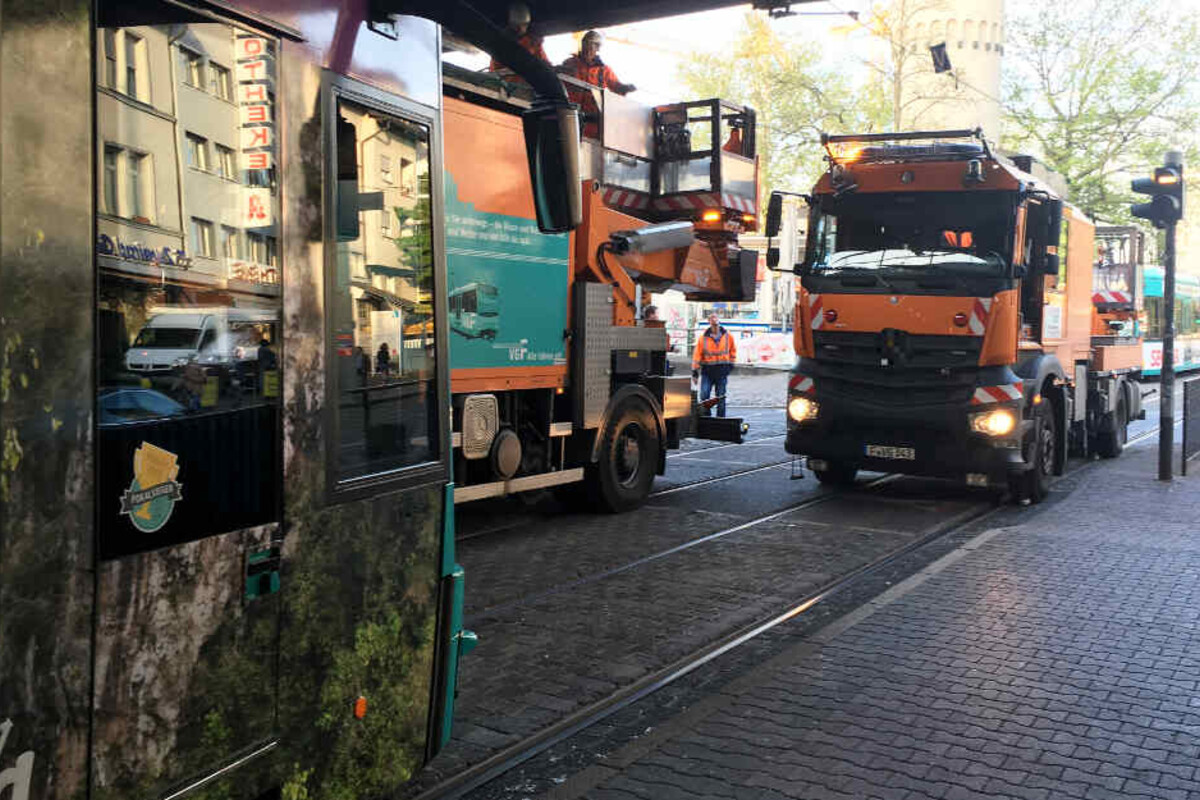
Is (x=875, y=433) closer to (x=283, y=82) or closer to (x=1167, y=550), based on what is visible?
(x=1167, y=550)

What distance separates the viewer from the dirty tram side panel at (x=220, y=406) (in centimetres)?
210

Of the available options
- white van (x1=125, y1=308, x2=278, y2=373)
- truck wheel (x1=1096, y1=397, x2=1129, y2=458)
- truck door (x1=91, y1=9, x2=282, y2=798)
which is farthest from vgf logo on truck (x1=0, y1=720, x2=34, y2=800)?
truck wheel (x1=1096, y1=397, x2=1129, y2=458)

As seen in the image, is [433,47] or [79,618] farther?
[433,47]

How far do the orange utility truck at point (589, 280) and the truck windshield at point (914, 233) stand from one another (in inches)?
34.4

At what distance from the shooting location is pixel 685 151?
10430 mm

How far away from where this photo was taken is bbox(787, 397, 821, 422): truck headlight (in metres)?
10.8

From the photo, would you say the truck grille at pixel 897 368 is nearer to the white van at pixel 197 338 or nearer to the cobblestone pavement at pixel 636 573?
the cobblestone pavement at pixel 636 573

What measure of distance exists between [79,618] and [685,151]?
8815mm

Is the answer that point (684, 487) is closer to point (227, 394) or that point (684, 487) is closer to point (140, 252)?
point (227, 394)

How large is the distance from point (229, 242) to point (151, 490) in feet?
1.91

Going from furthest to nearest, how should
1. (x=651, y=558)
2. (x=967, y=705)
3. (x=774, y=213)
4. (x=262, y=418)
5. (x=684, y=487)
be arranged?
(x=684, y=487) < (x=774, y=213) < (x=651, y=558) < (x=967, y=705) < (x=262, y=418)

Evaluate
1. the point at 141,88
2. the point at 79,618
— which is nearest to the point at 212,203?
the point at 141,88

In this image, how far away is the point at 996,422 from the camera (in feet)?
32.9

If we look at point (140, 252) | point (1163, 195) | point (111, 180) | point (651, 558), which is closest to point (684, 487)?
point (651, 558)
